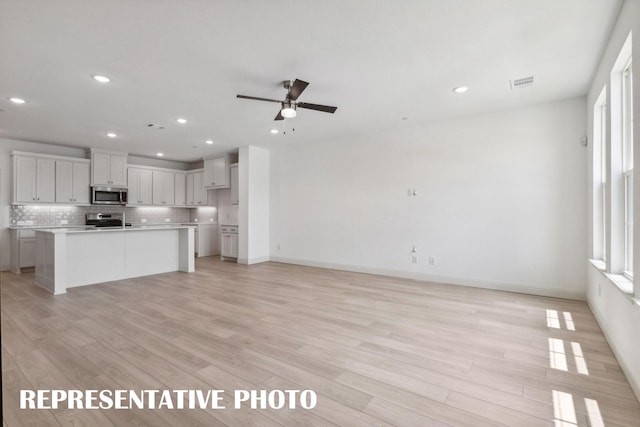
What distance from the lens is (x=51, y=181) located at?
6680 millimetres

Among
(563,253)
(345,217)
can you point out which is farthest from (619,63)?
(345,217)

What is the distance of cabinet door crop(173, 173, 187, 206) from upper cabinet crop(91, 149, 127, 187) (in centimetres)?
134

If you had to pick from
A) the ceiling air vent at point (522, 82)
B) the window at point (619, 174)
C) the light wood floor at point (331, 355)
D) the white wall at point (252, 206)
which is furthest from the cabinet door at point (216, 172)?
the window at point (619, 174)

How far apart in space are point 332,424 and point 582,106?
495 cm

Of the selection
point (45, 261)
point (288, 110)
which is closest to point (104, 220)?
point (45, 261)

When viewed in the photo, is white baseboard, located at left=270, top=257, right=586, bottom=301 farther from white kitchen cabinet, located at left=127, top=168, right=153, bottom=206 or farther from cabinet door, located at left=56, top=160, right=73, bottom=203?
cabinet door, located at left=56, top=160, right=73, bottom=203

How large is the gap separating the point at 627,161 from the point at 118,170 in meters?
8.99

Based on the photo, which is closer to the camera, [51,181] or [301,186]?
[51,181]

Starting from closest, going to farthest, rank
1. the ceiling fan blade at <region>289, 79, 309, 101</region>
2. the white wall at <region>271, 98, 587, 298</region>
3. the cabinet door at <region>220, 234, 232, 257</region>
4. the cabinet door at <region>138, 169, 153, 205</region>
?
the ceiling fan blade at <region>289, 79, 309, 101</region>
the white wall at <region>271, 98, 587, 298</region>
the cabinet door at <region>220, 234, 232, 257</region>
the cabinet door at <region>138, 169, 153, 205</region>

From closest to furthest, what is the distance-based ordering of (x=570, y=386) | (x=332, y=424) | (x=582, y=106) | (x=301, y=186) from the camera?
(x=332, y=424) < (x=570, y=386) < (x=582, y=106) < (x=301, y=186)

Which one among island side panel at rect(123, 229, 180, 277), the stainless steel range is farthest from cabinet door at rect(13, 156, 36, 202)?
island side panel at rect(123, 229, 180, 277)

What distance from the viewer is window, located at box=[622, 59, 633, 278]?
9.56 feet

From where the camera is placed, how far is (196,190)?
890 centimetres

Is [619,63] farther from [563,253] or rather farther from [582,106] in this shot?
[563,253]
